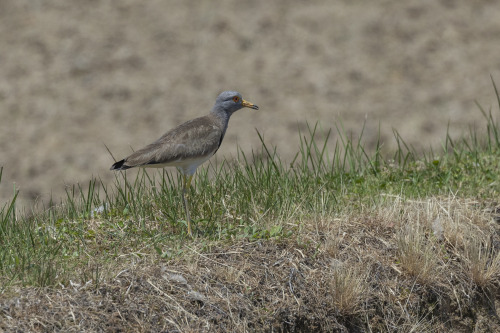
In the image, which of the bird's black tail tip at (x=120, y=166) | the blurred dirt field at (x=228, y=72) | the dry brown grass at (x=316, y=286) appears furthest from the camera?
the blurred dirt field at (x=228, y=72)

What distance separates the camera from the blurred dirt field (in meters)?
13.2

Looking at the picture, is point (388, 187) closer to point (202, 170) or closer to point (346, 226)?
point (346, 226)

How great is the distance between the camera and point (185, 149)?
20.5 feet

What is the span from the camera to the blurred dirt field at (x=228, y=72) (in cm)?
1325

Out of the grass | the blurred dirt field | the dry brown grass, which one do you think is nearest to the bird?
the grass

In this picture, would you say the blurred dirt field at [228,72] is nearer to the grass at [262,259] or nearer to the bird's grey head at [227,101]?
the bird's grey head at [227,101]

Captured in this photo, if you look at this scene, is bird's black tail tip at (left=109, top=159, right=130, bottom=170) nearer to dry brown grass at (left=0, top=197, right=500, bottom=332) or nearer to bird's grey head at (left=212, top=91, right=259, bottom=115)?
dry brown grass at (left=0, top=197, right=500, bottom=332)


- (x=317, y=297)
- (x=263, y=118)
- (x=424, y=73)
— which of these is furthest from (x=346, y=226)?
(x=424, y=73)

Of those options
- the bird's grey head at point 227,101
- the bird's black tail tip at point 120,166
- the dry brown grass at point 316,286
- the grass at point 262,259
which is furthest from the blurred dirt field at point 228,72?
the dry brown grass at point 316,286

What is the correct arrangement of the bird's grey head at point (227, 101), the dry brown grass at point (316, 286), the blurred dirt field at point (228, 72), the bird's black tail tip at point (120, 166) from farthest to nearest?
the blurred dirt field at point (228, 72), the bird's grey head at point (227, 101), the bird's black tail tip at point (120, 166), the dry brown grass at point (316, 286)

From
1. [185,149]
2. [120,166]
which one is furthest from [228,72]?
[120,166]

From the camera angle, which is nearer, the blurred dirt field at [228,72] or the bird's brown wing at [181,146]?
the bird's brown wing at [181,146]

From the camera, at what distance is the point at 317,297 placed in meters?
5.52

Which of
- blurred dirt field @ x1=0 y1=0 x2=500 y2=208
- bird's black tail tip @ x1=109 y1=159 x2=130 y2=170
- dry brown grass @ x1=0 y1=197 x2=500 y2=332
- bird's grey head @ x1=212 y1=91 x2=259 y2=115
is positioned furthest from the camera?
blurred dirt field @ x1=0 y1=0 x2=500 y2=208
